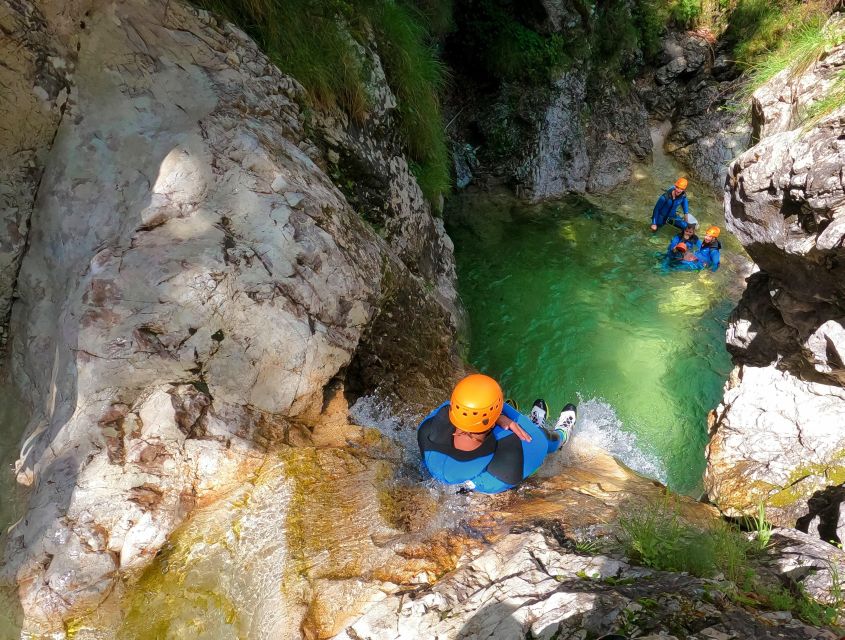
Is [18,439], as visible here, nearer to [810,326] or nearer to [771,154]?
[771,154]

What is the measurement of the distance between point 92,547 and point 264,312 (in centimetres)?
181

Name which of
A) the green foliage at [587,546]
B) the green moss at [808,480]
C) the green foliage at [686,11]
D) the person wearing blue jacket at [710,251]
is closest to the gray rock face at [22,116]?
the green foliage at [587,546]

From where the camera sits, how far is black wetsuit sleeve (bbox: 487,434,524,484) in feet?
12.0

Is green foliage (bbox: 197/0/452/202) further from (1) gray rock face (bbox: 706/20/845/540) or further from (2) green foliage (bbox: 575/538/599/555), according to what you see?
(2) green foliage (bbox: 575/538/599/555)

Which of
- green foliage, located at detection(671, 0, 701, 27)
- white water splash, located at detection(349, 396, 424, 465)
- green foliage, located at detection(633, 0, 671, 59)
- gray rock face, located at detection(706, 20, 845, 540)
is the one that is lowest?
white water splash, located at detection(349, 396, 424, 465)

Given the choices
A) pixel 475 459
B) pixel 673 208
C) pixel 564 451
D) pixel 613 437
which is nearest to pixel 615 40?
pixel 673 208

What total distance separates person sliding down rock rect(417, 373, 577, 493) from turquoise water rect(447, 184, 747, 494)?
7.79 ft

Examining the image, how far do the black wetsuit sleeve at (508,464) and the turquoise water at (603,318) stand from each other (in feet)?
7.90

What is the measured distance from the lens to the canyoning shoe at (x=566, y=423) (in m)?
5.06

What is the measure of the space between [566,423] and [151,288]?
422 cm

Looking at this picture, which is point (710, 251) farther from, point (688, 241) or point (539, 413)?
point (539, 413)

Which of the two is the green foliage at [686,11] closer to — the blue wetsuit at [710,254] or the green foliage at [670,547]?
the blue wetsuit at [710,254]

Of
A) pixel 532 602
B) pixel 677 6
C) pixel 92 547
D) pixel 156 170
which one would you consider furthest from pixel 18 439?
pixel 677 6

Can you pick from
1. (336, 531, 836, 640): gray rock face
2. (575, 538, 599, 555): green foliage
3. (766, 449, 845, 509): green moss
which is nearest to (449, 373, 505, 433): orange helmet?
(336, 531, 836, 640): gray rock face
